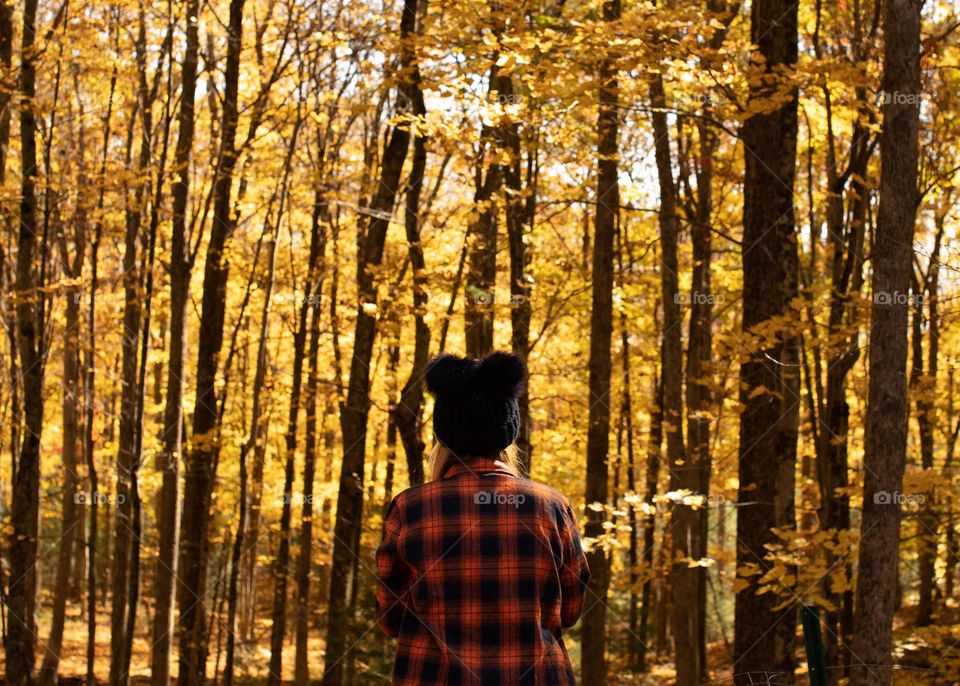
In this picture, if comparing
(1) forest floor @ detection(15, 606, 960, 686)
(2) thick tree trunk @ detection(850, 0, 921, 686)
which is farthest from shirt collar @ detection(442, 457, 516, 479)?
(1) forest floor @ detection(15, 606, 960, 686)

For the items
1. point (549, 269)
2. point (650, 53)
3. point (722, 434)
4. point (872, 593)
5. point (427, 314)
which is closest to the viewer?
point (872, 593)

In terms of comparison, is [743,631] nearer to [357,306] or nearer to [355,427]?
[355,427]

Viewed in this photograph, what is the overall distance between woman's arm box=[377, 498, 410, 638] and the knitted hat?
0.29m

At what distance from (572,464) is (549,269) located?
226 inches

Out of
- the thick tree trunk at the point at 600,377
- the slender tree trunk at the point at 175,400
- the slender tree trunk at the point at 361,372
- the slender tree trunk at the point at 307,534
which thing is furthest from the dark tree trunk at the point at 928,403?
the slender tree trunk at the point at 307,534

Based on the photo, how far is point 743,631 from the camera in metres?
6.63

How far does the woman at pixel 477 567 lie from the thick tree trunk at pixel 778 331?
3.99m

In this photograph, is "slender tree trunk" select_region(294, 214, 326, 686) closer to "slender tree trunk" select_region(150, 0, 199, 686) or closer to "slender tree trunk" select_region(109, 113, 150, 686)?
"slender tree trunk" select_region(109, 113, 150, 686)

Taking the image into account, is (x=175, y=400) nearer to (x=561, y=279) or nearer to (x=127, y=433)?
(x=127, y=433)

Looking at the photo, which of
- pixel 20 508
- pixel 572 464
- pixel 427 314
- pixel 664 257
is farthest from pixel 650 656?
pixel 20 508

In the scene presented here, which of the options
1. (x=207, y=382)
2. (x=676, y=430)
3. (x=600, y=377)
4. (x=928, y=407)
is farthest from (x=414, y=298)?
(x=928, y=407)

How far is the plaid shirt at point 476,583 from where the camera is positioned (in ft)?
9.16

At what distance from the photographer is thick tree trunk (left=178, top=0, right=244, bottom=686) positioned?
10.8 meters

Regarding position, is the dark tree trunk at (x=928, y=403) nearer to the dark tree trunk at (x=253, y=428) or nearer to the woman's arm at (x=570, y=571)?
the woman's arm at (x=570, y=571)
